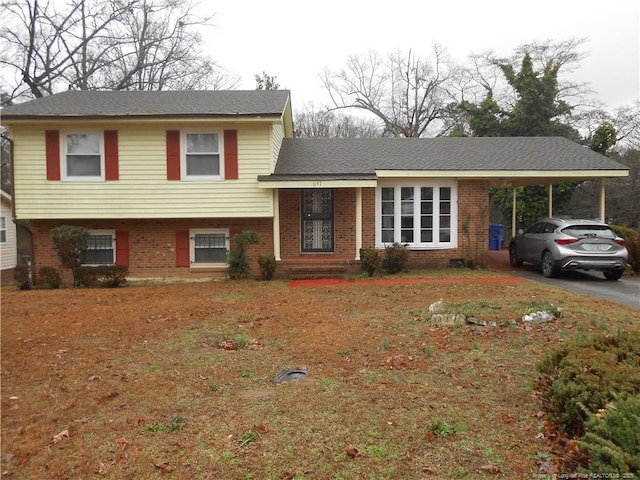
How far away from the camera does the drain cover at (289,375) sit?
4.77m

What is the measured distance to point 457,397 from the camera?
4.22m

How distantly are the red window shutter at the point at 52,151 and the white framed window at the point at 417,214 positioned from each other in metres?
Result: 8.75

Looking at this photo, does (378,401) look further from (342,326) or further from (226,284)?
(226,284)

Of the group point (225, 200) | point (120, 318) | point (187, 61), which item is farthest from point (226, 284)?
point (187, 61)

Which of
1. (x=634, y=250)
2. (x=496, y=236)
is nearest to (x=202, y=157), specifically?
(x=634, y=250)

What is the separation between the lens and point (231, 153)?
496 inches

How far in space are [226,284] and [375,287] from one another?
375cm

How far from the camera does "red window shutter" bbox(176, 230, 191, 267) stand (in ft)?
43.2

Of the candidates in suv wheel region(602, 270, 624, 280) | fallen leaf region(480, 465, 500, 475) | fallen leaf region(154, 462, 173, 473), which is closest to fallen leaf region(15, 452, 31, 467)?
fallen leaf region(154, 462, 173, 473)

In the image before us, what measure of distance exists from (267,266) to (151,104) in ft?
18.9

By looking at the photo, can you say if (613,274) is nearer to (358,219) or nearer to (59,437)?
(358,219)

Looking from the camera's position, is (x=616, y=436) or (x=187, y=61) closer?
(x=616, y=436)

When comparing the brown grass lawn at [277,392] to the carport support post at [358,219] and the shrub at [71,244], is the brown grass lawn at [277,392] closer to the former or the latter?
the shrub at [71,244]

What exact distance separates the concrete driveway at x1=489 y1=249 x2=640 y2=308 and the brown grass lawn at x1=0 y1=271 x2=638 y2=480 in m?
1.58
